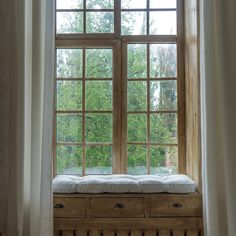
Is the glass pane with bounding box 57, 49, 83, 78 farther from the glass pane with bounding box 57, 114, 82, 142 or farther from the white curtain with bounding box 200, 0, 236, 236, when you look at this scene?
the white curtain with bounding box 200, 0, 236, 236

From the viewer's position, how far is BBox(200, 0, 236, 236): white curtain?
6.73 ft

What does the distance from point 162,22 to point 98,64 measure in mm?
657

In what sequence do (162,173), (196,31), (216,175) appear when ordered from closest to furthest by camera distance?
(216,175), (196,31), (162,173)

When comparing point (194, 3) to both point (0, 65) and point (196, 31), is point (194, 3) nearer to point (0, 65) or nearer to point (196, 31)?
point (196, 31)

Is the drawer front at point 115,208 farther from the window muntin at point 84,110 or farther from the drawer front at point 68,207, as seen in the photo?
the window muntin at point 84,110

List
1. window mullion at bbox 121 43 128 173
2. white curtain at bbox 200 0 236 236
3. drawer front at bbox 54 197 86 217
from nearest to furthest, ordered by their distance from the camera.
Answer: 1. white curtain at bbox 200 0 236 236
2. drawer front at bbox 54 197 86 217
3. window mullion at bbox 121 43 128 173

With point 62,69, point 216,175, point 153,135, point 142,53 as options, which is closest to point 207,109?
point 216,175

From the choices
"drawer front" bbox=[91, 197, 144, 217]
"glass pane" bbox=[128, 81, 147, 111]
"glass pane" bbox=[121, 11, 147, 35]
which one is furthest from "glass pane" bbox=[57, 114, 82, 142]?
"glass pane" bbox=[121, 11, 147, 35]

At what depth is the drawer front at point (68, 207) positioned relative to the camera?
2.31 m

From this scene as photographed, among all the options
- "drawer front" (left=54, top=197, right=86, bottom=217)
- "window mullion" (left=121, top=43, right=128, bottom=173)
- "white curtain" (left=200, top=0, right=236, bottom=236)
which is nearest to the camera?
"white curtain" (left=200, top=0, right=236, bottom=236)

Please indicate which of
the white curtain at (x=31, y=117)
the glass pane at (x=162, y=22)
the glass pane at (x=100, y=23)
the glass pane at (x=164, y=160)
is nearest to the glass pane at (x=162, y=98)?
the glass pane at (x=164, y=160)

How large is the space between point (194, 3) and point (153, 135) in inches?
42.9

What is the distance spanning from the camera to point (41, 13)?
7.16 feet

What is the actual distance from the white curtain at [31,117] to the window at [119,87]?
1.53ft
